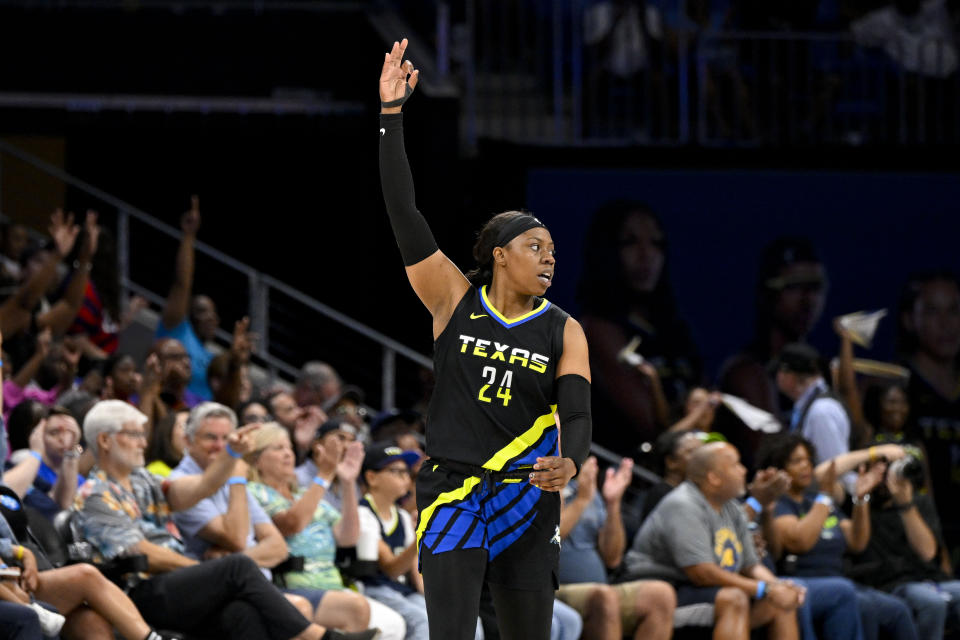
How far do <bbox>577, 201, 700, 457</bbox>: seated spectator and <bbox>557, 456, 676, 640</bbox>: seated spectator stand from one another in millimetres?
3260

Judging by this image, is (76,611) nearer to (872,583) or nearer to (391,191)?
(391,191)

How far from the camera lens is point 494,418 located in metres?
4.41

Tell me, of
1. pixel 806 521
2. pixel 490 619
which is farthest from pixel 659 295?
pixel 490 619

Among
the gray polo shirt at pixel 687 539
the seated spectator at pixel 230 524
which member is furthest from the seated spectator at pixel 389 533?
the gray polo shirt at pixel 687 539

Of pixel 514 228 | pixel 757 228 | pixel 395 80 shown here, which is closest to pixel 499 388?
pixel 514 228

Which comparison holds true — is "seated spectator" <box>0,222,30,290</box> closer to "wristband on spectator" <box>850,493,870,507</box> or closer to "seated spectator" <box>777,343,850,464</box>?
"seated spectator" <box>777,343,850,464</box>

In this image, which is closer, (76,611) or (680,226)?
(76,611)

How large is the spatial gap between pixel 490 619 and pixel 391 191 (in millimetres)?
3455

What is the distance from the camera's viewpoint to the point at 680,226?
39.8 ft

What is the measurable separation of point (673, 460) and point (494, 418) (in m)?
4.76

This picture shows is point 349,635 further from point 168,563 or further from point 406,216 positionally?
point 406,216

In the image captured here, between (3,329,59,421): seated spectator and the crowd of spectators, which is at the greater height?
(3,329,59,421): seated spectator

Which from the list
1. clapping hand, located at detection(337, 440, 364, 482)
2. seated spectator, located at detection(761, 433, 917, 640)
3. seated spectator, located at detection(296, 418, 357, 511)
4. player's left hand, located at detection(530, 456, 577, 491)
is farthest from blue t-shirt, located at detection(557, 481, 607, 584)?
player's left hand, located at detection(530, 456, 577, 491)

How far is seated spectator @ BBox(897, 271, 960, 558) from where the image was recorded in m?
12.1
